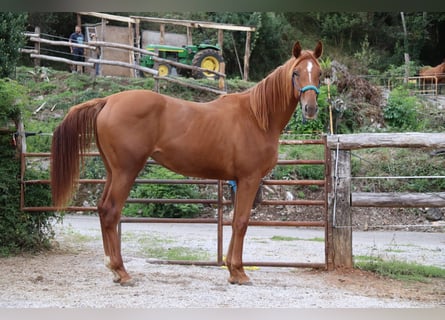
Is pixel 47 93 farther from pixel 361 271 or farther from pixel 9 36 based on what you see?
pixel 361 271

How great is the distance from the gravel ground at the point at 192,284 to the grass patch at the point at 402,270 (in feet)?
0.38

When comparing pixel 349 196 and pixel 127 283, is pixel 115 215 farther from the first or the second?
pixel 349 196

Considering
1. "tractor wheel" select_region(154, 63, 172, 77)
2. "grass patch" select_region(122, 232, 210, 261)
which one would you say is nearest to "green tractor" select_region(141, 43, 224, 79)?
"tractor wheel" select_region(154, 63, 172, 77)

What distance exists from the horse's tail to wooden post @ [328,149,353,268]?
1904 mm

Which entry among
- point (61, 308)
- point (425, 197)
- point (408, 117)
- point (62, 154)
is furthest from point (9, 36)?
point (408, 117)

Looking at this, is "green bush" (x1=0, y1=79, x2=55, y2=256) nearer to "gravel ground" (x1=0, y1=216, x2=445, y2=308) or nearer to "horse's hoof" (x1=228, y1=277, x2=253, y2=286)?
"gravel ground" (x1=0, y1=216, x2=445, y2=308)

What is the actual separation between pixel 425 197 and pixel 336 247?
Answer: 80 cm

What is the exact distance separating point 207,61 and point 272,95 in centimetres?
669

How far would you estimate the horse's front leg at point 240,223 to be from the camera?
13.3 ft

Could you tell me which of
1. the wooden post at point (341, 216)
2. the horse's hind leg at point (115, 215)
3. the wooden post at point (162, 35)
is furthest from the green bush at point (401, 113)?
the horse's hind leg at point (115, 215)

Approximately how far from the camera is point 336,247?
14.8 feet

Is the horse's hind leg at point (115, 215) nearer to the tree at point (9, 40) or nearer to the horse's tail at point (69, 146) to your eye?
the horse's tail at point (69, 146)

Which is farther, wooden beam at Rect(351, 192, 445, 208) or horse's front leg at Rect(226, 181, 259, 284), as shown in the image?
wooden beam at Rect(351, 192, 445, 208)

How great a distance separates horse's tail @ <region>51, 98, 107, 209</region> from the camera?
3961 millimetres
